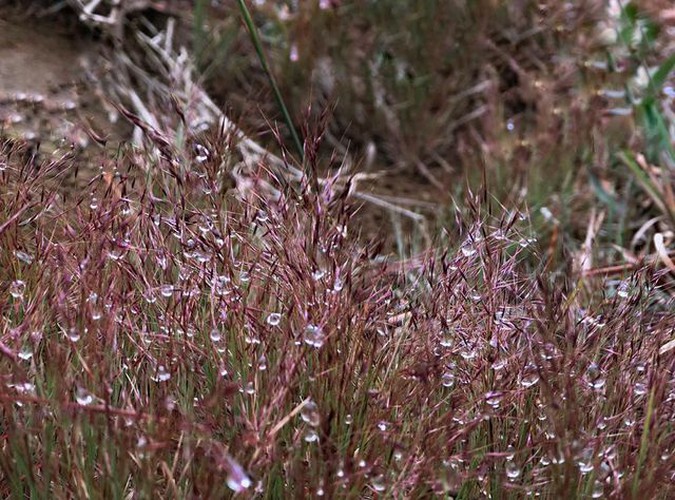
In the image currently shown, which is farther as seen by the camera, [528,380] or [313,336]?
[528,380]

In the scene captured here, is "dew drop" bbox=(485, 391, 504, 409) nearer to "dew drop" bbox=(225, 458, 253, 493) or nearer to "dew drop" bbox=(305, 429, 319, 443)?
"dew drop" bbox=(305, 429, 319, 443)

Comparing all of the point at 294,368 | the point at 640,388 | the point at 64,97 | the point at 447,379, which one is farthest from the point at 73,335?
the point at 64,97

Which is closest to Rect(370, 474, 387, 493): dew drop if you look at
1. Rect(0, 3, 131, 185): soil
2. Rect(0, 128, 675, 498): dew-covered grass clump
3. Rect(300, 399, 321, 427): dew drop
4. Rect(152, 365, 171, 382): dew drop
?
Rect(0, 128, 675, 498): dew-covered grass clump

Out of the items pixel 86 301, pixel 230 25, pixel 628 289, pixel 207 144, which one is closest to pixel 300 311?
pixel 86 301

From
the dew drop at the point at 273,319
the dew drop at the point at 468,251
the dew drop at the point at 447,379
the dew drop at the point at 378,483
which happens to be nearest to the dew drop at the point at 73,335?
the dew drop at the point at 273,319

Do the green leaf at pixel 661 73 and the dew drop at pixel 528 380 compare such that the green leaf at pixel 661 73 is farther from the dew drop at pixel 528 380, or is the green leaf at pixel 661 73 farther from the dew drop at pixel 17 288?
the dew drop at pixel 17 288

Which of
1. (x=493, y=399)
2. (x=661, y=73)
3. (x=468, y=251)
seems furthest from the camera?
(x=661, y=73)

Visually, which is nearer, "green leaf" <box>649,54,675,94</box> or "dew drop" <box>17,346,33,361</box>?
"dew drop" <box>17,346,33,361</box>

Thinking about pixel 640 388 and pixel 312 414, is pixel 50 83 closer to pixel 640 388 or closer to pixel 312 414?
pixel 312 414
